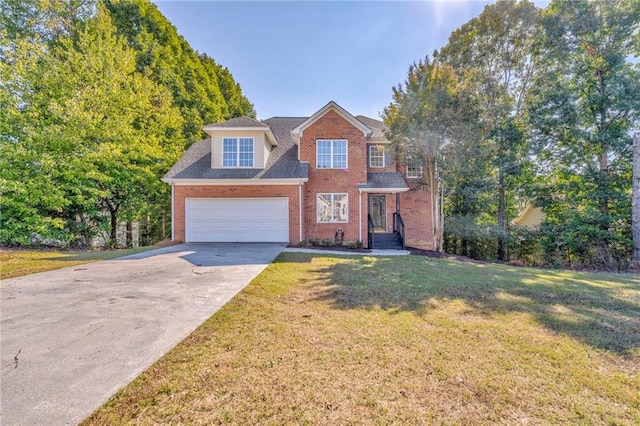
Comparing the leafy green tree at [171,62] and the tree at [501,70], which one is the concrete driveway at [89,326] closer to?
the tree at [501,70]

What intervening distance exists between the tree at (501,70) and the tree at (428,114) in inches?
95.1

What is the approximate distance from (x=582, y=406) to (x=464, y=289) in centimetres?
379

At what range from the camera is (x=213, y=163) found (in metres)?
14.1

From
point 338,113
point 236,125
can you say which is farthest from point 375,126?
point 236,125

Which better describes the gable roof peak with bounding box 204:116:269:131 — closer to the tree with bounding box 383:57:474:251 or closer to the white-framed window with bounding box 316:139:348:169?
the white-framed window with bounding box 316:139:348:169

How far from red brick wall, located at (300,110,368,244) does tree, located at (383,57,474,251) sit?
1.88 metres

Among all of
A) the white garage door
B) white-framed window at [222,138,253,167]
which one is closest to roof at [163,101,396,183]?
white-framed window at [222,138,253,167]

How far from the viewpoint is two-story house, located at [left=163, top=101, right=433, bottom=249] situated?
1320cm

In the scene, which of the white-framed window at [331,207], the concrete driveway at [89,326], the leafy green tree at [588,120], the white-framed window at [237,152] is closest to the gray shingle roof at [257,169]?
the white-framed window at [237,152]

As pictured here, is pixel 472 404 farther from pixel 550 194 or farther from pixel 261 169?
pixel 550 194

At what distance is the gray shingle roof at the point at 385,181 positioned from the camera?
1363cm

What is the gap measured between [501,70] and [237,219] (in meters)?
17.3

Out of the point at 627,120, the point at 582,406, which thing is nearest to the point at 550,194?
the point at 627,120

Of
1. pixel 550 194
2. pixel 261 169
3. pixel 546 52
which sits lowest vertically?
pixel 550 194
